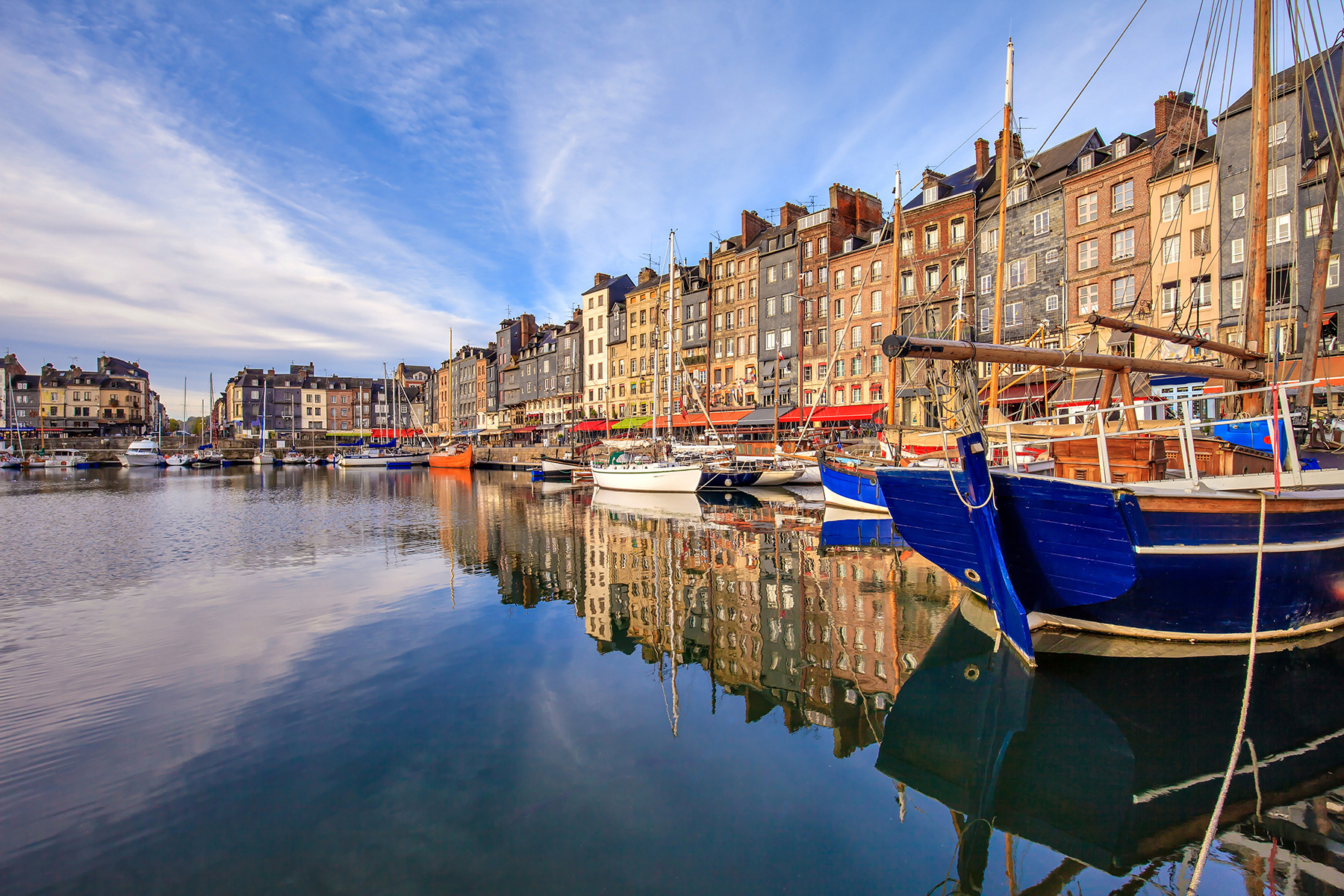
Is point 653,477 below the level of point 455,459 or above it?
below

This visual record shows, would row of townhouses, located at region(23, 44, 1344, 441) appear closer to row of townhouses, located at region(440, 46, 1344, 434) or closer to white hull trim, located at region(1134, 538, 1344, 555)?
row of townhouses, located at region(440, 46, 1344, 434)

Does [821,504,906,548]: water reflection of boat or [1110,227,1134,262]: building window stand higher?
[1110,227,1134,262]: building window

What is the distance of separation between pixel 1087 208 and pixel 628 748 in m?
39.2

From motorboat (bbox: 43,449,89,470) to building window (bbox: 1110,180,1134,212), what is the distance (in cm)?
10594

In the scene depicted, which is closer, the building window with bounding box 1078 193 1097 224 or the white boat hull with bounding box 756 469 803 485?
the building window with bounding box 1078 193 1097 224

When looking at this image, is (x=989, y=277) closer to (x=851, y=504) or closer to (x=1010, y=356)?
(x=851, y=504)

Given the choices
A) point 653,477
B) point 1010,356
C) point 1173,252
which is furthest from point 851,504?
Result: point 1173,252

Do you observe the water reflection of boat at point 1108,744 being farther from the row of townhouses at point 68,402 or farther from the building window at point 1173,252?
the row of townhouses at point 68,402

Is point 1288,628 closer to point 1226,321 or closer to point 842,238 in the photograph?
point 1226,321

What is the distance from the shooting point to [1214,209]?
26.3m

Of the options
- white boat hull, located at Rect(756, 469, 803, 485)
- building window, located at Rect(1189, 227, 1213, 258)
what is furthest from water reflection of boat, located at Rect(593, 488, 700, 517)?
building window, located at Rect(1189, 227, 1213, 258)

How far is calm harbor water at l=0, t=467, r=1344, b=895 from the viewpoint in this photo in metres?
4.21

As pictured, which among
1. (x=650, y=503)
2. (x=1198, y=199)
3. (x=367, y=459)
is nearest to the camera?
(x=1198, y=199)

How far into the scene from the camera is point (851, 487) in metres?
24.2
